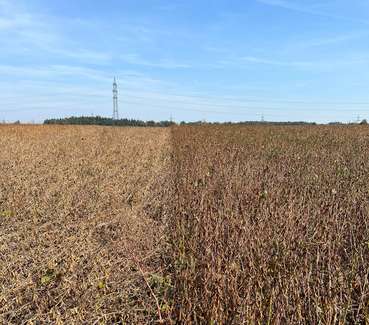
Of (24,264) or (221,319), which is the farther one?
(24,264)

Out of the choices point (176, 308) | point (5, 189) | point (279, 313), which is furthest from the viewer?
point (5, 189)

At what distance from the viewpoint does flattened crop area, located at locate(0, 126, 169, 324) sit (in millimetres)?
3242

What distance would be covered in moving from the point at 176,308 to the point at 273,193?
8.17ft

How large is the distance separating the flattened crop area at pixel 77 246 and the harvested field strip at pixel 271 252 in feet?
1.41

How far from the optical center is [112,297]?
3.34 m

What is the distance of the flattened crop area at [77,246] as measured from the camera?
3.24m

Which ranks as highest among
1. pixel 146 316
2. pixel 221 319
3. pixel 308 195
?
pixel 308 195

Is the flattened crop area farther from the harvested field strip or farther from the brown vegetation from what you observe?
the harvested field strip

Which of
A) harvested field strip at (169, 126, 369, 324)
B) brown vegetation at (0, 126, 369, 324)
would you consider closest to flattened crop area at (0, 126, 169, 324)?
brown vegetation at (0, 126, 369, 324)

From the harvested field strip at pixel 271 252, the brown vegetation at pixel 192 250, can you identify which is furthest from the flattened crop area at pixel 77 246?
the harvested field strip at pixel 271 252

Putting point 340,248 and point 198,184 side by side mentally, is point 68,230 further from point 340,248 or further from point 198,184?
point 340,248

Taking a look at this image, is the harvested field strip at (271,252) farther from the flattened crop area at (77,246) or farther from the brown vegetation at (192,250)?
the flattened crop area at (77,246)

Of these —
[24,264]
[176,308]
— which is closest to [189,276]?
[176,308]

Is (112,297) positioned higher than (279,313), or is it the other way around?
(279,313)
